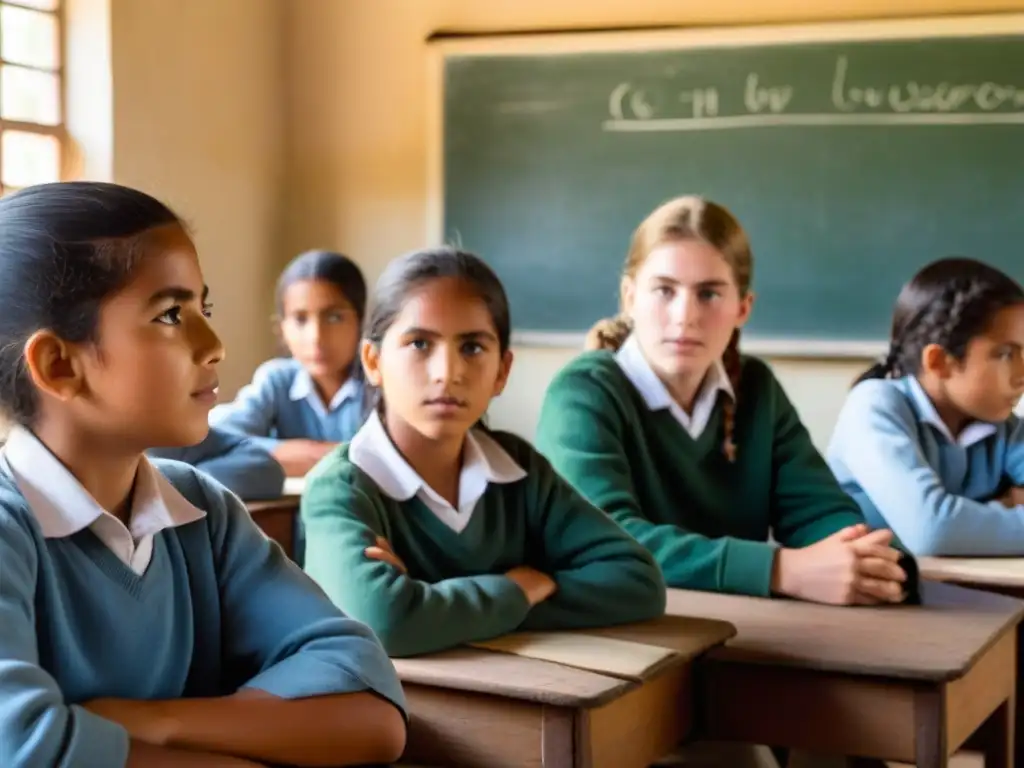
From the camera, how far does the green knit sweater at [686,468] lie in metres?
2.13

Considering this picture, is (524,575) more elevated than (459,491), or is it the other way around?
(459,491)

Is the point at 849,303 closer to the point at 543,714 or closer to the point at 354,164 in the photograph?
the point at 354,164

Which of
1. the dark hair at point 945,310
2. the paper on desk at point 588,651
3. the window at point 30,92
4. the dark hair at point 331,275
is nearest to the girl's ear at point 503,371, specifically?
the paper on desk at point 588,651

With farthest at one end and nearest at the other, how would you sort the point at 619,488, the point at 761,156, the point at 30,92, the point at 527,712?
the point at 761,156 < the point at 30,92 < the point at 619,488 < the point at 527,712

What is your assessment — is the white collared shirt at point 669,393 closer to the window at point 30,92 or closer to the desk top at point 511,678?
the desk top at point 511,678

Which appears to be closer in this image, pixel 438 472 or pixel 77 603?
pixel 77 603

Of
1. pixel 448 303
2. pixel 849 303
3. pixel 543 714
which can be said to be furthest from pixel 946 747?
pixel 849 303

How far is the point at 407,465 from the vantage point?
1.81 m

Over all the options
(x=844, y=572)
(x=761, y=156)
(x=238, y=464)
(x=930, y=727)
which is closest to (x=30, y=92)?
(x=238, y=464)

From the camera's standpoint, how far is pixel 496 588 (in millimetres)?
1670

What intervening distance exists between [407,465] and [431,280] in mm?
244

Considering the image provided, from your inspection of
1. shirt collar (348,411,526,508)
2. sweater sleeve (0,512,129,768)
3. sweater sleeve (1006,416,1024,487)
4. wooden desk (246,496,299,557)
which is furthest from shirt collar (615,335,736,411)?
sweater sleeve (0,512,129,768)

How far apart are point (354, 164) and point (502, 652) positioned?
139 inches

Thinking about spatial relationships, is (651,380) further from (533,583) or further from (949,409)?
(949,409)
